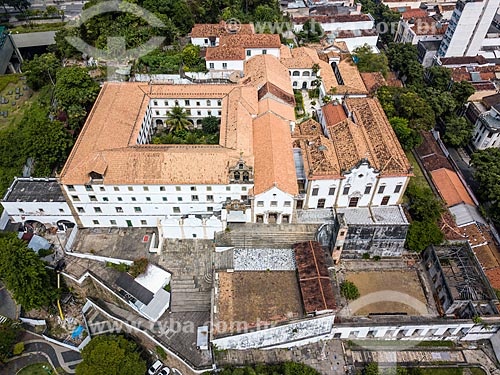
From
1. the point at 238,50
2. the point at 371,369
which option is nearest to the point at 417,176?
the point at 371,369

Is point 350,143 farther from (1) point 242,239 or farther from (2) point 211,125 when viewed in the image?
(2) point 211,125

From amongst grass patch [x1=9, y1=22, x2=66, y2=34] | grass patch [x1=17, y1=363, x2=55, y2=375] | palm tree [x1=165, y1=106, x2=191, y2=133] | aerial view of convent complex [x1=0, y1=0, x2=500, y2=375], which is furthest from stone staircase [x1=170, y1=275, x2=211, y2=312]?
grass patch [x1=9, y1=22, x2=66, y2=34]

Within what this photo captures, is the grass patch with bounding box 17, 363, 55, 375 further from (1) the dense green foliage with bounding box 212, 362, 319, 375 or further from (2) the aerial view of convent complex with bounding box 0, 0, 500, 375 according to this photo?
(1) the dense green foliage with bounding box 212, 362, 319, 375

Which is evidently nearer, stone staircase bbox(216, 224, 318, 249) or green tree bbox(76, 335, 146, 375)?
green tree bbox(76, 335, 146, 375)

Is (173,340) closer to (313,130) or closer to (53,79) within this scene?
(313,130)

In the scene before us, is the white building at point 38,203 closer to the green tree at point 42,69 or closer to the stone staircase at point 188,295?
the stone staircase at point 188,295

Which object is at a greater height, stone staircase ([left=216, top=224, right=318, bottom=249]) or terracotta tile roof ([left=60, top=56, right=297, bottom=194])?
terracotta tile roof ([left=60, top=56, right=297, bottom=194])

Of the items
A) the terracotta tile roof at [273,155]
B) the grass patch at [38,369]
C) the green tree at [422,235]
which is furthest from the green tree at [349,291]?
the grass patch at [38,369]
